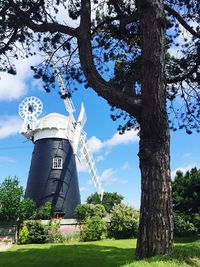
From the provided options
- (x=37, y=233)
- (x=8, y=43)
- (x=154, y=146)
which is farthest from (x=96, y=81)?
(x=37, y=233)

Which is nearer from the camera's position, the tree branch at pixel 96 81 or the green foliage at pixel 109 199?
the tree branch at pixel 96 81

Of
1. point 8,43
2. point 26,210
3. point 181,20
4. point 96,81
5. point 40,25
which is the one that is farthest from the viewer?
point 26,210

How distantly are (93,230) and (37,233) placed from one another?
355 centimetres

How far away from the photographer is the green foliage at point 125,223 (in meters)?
26.6

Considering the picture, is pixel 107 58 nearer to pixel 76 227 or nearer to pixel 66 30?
pixel 66 30

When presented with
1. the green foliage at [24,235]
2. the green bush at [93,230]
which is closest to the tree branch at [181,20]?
the green bush at [93,230]

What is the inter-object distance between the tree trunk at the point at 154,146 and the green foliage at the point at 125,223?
19.4 meters

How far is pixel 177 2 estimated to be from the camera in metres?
11.8

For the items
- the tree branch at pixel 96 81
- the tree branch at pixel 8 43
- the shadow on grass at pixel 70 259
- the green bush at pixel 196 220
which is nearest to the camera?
the tree branch at pixel 96 81

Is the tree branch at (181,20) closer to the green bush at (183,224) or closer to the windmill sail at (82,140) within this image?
the green bush at (183,224)

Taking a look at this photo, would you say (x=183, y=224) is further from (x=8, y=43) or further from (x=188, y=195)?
(x=8, y=43)

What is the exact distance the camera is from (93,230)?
26578mm

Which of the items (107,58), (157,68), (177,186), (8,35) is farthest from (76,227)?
(157,68)

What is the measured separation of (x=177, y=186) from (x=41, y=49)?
51.3 ft
